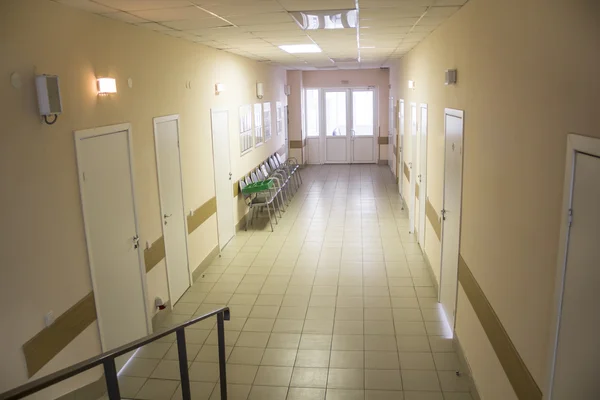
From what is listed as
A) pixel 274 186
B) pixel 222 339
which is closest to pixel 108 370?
pixel 222 339

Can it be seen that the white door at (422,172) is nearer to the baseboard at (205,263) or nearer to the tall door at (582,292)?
the baseboard at (205,263)

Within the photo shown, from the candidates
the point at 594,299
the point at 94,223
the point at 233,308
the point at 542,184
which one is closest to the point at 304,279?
the point at 233,308

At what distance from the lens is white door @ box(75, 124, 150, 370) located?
12.2 ft

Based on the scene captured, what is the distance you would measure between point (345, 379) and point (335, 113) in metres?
12.2

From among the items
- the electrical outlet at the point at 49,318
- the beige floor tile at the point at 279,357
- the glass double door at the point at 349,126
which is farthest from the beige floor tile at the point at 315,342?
the glass double door at the point at 349,126

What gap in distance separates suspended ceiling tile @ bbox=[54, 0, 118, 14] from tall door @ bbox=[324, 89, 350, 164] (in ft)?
39.1

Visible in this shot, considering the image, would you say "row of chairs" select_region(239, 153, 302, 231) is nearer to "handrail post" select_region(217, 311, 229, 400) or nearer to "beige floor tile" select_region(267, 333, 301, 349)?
"beige floor tile" select_region(267, 333, 301, 349)

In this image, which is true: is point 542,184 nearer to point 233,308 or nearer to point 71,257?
point 71,257

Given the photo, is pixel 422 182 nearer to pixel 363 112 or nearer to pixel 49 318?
pixel 49 318

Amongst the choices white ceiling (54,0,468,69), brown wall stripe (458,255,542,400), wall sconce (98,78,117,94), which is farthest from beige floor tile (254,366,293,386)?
white ceiling (54,0,468,69)

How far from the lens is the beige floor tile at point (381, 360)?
4.18 meters

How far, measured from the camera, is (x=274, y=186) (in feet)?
30.5

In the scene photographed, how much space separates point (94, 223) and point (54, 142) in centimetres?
77

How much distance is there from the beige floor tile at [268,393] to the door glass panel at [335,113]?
12160 mm
